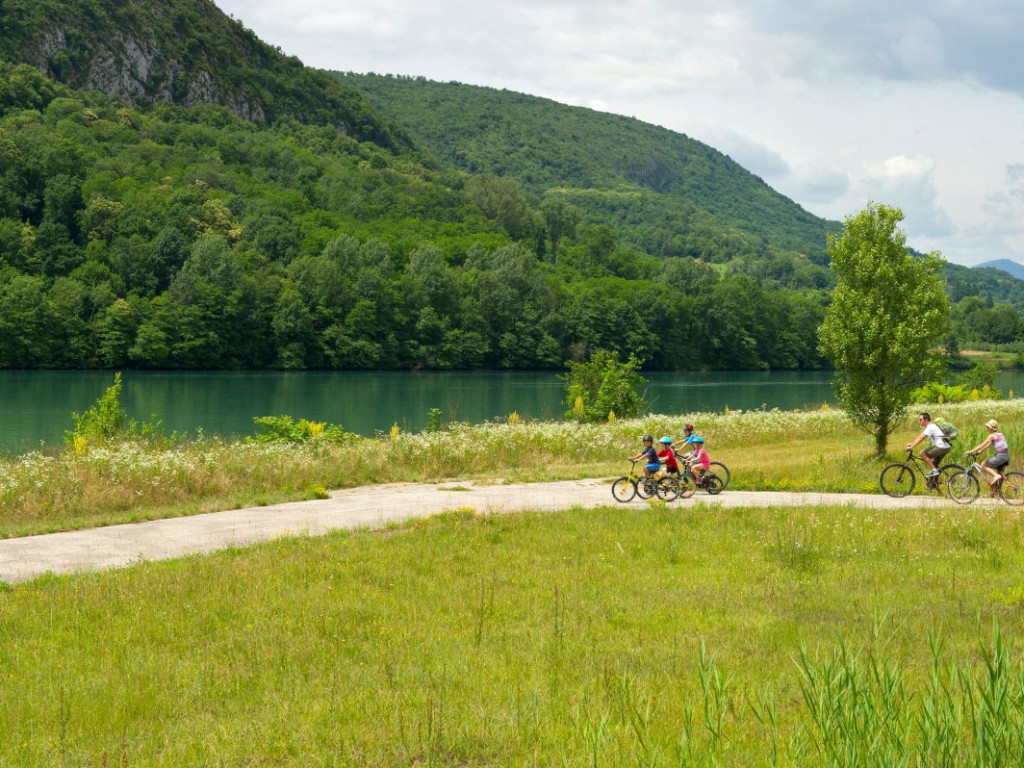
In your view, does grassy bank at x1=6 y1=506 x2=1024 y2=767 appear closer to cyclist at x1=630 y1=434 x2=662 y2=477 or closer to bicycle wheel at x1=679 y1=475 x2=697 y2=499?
cyclist at x1=630 y1=434 x2=662 y2=477

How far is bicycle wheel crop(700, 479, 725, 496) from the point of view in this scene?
19594mm

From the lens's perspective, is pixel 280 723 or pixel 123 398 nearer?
pixel 280 723

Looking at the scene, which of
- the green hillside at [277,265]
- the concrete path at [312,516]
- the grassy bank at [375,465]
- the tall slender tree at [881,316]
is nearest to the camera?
the concrete path at [312,516]

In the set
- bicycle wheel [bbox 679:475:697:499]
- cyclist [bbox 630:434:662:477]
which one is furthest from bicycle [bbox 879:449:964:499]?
cyclist [bbox 630:434:662:477]

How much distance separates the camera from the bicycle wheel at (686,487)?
741 inches

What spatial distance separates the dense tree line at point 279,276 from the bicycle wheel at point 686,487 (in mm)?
73894

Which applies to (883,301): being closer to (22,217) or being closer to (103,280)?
(103,280)

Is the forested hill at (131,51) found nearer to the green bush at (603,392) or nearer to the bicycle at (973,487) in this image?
the green bush at (603,392)

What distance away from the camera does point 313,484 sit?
67.9 feet

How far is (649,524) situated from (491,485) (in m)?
6.85

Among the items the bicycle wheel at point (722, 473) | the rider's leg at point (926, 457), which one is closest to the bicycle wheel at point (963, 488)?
the rider's leg at point (926, 457)

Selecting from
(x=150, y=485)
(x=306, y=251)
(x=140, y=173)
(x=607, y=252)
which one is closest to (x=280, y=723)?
(x=150, y=485)

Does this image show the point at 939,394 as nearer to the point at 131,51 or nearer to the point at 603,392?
the point at 603,392

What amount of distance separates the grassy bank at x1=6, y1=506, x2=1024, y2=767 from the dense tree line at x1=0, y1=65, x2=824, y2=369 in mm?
81473
